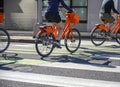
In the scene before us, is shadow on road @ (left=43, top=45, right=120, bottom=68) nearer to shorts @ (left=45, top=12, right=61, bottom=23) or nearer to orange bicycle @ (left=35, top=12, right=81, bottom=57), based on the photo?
orange bicycle @ (left=35, top=12, right=81, bottom=57)

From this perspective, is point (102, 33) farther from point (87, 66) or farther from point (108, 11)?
point (87, 66)

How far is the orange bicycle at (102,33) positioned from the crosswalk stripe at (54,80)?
6.03 m

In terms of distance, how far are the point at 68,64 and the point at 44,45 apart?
62.2 inches

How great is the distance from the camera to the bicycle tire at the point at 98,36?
14.4m

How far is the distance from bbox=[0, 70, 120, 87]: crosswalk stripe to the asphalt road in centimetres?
22

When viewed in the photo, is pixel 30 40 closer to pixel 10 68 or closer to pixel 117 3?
pixel 117 3

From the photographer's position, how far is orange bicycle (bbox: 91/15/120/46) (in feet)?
47.1

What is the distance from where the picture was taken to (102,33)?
47.1 feet

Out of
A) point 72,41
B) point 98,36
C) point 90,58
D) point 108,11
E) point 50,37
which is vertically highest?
point 108,11

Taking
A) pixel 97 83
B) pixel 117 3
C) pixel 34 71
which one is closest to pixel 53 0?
pixel 34 71

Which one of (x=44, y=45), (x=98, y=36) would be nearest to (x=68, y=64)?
(x=44, y=45)

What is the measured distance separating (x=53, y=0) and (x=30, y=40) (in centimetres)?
589

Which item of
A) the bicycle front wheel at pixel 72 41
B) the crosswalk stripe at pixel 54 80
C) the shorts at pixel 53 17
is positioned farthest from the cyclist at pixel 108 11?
the crosswalk stripe at pixel 54 80

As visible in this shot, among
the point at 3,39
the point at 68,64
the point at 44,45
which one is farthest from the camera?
the point at 3,39
